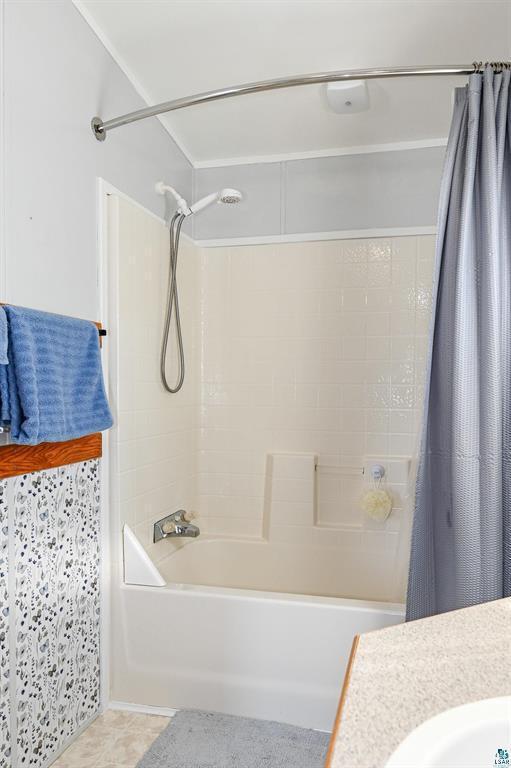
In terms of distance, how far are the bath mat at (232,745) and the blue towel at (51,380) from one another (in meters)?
1.08

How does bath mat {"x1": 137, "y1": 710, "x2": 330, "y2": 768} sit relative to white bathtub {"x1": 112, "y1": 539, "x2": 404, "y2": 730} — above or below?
below

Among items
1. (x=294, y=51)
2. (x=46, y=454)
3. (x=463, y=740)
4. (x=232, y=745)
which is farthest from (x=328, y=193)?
(x=463, y=740)

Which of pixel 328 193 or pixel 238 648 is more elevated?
pixel 328 193

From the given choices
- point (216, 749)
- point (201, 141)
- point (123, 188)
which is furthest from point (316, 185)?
point (216, 749)

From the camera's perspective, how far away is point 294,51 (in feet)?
6.98

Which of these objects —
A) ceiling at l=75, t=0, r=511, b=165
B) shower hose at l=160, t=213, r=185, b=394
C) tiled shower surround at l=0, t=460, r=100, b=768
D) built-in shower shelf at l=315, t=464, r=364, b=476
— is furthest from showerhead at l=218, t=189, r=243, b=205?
built-in shower shelf at l=315, t=464, r=364, b=476

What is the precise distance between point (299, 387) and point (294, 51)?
156 cm

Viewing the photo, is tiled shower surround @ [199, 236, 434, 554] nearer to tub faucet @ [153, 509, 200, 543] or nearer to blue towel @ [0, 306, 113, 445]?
tub faucet @ [153, 509, 200, 543]

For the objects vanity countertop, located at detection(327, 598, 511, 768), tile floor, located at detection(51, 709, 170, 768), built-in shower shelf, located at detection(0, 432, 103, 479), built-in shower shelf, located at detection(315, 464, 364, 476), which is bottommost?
tile floor, located at detection(51, 709, 170, 768)

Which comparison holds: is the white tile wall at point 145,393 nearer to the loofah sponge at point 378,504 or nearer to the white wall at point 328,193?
the white wall at point 328,193

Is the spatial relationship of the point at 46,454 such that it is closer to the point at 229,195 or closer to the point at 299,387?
the point at 229,195

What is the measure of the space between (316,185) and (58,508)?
2.09m

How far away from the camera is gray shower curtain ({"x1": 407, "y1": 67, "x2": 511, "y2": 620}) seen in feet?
5.48

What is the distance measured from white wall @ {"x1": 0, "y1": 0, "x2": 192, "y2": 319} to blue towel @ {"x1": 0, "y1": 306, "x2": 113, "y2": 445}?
0.11 m
